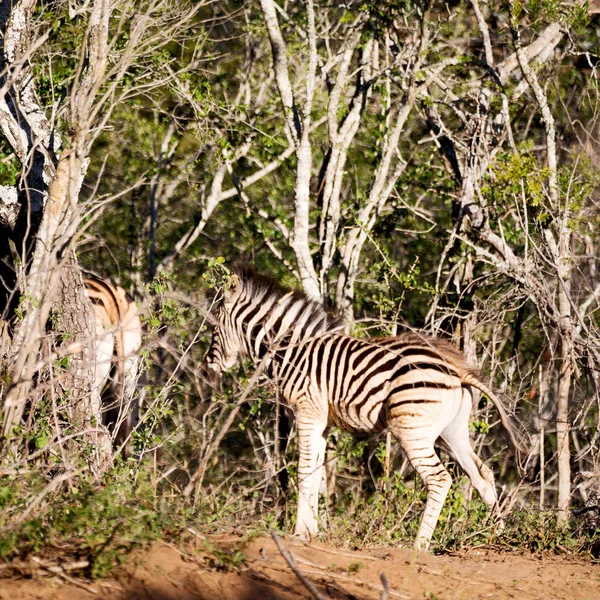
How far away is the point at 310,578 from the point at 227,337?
4.30 meters

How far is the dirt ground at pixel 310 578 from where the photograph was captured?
4273 millimetres

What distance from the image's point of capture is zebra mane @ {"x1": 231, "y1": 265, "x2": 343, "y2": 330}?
850 centimetres

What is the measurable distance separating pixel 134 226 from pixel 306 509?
5.73 m

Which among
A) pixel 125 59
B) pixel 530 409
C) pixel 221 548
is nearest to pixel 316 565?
pixel 221 548

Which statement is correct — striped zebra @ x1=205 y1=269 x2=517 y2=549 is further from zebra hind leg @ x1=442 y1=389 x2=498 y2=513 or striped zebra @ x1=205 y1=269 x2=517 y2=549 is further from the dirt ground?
the dirt ground

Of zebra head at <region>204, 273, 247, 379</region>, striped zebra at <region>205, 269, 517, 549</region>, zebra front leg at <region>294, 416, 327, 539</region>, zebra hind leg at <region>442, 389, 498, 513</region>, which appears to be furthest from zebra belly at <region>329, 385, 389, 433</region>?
zebra head at <region>204, 273, 247, 379</region>

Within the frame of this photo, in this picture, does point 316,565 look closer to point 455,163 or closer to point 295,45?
point 455,163

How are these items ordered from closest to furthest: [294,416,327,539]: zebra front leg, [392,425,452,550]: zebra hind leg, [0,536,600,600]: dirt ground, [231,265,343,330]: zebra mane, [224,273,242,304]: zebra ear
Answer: [0,536,600,600]: dirt ground → [392,425,452,550]: zebra hind leg → [294,416,327,539]: zebra front leg → [231,265,343,330]: zebra mane → [224,273,242,304]: zebra ear

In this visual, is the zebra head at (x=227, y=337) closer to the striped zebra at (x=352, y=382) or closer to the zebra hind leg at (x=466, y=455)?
the striped zebra at (x=352, y=382)

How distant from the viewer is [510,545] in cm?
700

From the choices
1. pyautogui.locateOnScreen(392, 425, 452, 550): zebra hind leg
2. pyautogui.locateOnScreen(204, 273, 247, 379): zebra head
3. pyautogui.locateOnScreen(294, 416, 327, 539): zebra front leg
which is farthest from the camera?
pyautogui.locateOnScreen(204, 273, 247, 379): zebra head

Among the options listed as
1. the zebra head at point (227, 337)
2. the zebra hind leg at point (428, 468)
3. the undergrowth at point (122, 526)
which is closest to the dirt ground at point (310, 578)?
the undergrowth at point (122, 526)

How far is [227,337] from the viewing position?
353 inches

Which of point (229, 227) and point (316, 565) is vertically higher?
point (229, 227)
